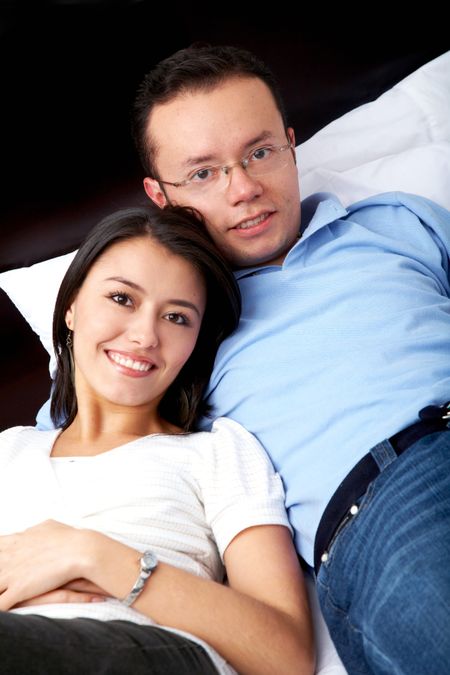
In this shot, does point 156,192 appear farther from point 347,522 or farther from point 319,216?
point 347,522

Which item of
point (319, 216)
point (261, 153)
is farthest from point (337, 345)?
point (261, 153)

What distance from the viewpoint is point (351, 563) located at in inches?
42.1

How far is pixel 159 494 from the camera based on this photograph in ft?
3.87

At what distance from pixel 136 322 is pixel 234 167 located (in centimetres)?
38

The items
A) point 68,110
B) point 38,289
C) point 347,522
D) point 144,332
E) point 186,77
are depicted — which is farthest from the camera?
point 68,110

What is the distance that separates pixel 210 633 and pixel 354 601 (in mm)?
209

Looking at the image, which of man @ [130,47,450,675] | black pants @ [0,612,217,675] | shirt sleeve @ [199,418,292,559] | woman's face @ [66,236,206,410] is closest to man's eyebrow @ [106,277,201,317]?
woman's face @ [66,236,206,410]

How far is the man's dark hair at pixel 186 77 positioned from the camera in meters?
1.48

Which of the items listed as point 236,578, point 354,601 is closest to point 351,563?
point 354,601

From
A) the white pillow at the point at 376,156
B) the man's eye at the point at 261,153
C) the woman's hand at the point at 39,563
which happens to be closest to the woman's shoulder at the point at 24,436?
the woman's hand at the point at 39,563

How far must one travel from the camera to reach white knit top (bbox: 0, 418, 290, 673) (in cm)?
115

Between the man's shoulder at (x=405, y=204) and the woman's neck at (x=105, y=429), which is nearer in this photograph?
the woman's neck at (x=105, y=429)

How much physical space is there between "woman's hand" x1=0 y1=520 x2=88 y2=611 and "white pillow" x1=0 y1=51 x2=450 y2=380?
2.21ft

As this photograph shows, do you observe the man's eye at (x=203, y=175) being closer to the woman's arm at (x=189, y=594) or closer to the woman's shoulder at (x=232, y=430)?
the woman's shoulder at (x=232, y=430)
